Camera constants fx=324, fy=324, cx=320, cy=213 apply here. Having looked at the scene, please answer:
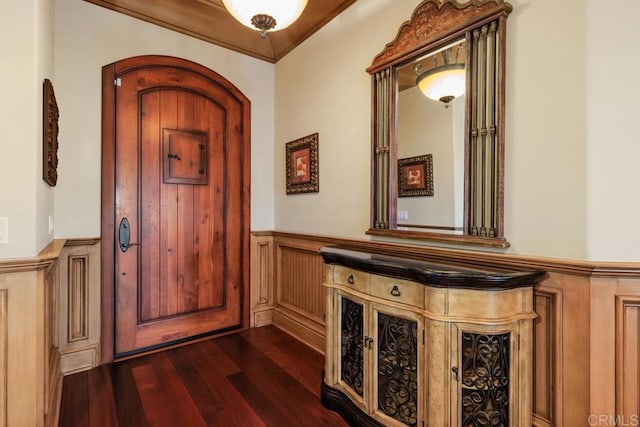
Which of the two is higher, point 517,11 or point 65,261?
point 517,11

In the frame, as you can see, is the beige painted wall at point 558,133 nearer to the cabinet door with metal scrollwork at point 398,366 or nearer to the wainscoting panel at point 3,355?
the cabinet door with metal scrollwork at point 398,366

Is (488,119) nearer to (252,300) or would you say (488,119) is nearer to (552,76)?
(552,76)

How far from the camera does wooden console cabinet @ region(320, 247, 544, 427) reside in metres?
1.41

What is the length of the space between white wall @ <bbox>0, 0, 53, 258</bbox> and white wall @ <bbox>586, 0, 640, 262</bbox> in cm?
242

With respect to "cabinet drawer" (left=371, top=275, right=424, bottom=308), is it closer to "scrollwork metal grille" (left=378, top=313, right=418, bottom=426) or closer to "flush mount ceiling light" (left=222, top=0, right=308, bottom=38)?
"scrollwork metal grille" (left=378, top=313, right=418, bottom=426)

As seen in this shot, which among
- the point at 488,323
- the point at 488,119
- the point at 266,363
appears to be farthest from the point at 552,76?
the point at 266,363

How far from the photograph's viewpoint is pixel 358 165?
244 centimetres

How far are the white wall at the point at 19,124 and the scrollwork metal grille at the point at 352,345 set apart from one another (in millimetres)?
1603

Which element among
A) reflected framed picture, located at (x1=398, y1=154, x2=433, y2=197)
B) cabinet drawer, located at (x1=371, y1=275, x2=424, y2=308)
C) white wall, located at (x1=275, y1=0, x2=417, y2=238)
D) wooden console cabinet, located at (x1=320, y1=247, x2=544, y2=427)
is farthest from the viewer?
white wall, located at (x1=275, y1=0, x2=417, y2=238)

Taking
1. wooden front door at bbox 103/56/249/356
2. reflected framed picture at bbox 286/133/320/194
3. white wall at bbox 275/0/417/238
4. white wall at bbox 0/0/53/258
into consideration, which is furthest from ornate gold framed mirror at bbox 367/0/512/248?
white wall at bbox 0/0/53/258

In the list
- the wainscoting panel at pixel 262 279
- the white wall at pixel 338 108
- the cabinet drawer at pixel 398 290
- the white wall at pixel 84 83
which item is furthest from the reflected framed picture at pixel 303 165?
the white wall at pixel 84 83

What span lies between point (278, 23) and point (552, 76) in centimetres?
137

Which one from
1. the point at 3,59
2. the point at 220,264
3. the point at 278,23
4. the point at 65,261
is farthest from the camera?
the point at 220,264

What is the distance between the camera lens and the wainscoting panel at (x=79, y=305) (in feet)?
7.75
